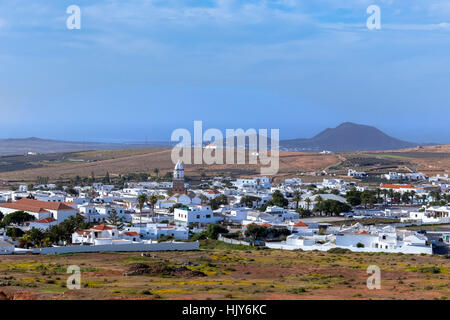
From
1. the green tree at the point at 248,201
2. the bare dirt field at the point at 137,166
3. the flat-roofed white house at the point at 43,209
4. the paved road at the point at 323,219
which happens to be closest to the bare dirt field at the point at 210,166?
the bare dirt field at the point at 137,166

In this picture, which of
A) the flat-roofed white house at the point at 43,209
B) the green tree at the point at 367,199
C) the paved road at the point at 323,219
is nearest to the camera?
the flat-roofed white house at the point at 43,209

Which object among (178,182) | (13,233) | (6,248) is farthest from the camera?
(178,182)

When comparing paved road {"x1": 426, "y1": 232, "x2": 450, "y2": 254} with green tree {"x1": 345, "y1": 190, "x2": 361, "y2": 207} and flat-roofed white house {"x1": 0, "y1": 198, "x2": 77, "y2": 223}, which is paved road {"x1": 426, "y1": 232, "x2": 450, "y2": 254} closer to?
green tree {"x1": 345, "y1": 190, "x2": 361, "y2": 207}

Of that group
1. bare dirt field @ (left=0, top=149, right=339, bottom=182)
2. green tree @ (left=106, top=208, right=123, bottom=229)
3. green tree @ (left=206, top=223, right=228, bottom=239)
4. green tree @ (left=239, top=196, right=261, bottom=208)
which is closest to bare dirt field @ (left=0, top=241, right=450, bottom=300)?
green tree @ (left=206, top=223, right=228, bottom=239)

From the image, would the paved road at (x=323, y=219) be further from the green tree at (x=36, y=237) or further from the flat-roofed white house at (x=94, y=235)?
the green tree at (x=36, y=237)

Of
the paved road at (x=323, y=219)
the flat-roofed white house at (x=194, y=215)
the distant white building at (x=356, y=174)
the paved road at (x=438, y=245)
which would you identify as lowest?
the paved road at (x=323, y=219)

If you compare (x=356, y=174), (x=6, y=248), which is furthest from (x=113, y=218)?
(x=356, y=174)

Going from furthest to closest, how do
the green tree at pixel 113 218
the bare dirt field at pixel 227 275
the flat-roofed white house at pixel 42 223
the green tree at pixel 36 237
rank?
the green tree at pixel 113 218, the flat-roofed white house at pixel 42 223, the green tree at pixel 36 237, the bare dirt field at pixel 227 275

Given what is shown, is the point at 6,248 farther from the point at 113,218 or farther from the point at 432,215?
the point at 432,215
